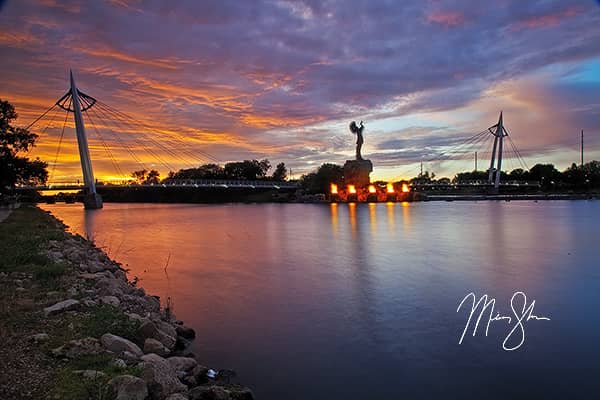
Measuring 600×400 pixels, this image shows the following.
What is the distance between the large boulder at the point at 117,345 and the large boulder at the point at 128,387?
4.53 ft

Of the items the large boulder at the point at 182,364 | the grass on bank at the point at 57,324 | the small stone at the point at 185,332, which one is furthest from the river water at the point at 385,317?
the grass on bank at the point at 57,324

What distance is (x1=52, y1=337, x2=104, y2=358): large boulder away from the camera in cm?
555

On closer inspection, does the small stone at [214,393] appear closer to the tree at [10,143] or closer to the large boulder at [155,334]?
the large boulder at [155,334]

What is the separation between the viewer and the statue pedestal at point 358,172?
3765 inches

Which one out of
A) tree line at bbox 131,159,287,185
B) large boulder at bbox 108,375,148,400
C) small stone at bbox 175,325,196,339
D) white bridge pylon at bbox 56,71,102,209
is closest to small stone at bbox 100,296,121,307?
small stone at bbox 175,325,196,339

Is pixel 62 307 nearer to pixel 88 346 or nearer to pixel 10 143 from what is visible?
pixel 88 346

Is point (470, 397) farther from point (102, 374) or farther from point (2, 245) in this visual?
point (2, 245)

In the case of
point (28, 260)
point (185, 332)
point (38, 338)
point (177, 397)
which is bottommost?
point (185, 332)

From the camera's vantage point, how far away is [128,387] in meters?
4.65

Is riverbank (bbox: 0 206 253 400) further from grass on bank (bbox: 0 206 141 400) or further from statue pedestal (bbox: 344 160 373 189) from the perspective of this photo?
statue pedestal (bbox: 344 160 373 189)

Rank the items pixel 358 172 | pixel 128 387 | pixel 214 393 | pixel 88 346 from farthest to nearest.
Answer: pixel 358 172 < pixel 88 346 < pixel 214 393 < pixel 128 387

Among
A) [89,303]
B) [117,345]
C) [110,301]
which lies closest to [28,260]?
[110,301]

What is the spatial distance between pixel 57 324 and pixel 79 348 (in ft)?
4.55

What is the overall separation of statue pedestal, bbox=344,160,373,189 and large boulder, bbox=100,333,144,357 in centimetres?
9112
